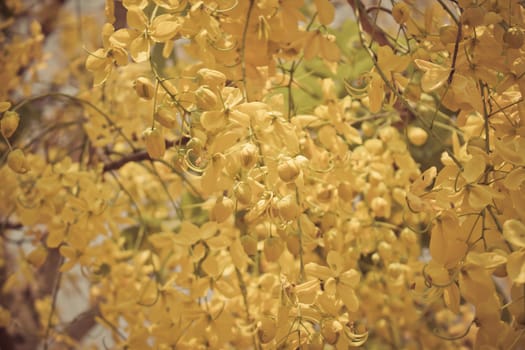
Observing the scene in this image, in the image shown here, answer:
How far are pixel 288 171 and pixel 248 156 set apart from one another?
0.03 metres

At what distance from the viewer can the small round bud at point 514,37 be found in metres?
0.41

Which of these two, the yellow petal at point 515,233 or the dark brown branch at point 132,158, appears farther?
the dark brown branch at point 132,158

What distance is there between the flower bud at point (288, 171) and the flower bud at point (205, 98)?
7 cm

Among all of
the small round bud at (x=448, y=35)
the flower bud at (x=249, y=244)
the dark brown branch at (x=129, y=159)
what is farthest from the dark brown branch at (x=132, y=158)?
the small round bud at (x=448, y=35)

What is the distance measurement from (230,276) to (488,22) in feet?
1.23

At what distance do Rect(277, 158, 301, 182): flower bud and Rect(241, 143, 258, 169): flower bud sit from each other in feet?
0.07

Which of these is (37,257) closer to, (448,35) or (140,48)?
(140,48)

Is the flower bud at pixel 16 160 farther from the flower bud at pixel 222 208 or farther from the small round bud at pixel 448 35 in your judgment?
the small round bud at pixel 448 35

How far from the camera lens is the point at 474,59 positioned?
448 millimetres

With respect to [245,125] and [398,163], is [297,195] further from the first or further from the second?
[398,163]

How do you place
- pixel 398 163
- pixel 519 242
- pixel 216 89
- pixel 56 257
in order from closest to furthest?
pixel 519 242, pixel 216 89, pixel 398 163, pixel 56 257

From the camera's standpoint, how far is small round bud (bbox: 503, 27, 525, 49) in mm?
410

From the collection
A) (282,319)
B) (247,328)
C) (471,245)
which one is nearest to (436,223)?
(471,245)

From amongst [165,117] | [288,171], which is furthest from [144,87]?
[288,171]
